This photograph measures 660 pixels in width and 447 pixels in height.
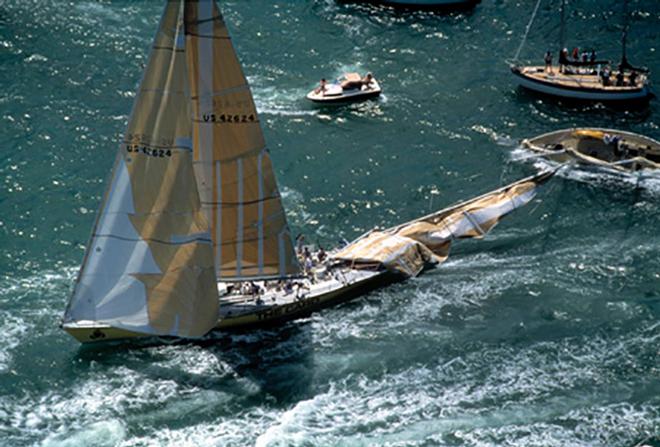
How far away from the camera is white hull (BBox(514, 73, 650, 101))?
83.8 meters

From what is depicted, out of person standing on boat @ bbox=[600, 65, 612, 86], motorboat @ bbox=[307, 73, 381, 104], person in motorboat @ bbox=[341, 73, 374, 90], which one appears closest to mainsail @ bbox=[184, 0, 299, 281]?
motorboat @ bbox=[307, 73, 381, 104]

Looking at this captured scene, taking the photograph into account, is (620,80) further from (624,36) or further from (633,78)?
(624,36)

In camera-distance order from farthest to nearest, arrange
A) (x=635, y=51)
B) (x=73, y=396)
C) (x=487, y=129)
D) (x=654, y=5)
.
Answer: (x=654, y=5) → (x=635, y=51) → (x=487, y=129) → (x=73, y=396)

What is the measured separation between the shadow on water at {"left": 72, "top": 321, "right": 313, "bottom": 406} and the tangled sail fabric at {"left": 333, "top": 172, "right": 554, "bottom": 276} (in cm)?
615

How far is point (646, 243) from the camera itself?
65.9m

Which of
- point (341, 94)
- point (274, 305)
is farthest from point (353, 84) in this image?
point (274, 305)

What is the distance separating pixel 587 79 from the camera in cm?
8575

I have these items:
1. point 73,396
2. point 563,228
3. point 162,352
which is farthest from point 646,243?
point 73,396

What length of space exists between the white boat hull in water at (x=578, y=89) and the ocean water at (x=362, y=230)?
1.00m

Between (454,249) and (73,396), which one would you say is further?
(454,249)

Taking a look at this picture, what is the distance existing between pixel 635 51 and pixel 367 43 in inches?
927

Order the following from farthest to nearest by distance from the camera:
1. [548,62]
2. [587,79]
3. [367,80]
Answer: [548,62] < [587,79] < [367,80]

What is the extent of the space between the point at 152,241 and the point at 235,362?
7787mm

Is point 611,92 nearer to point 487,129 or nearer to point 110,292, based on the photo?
point 487,129
